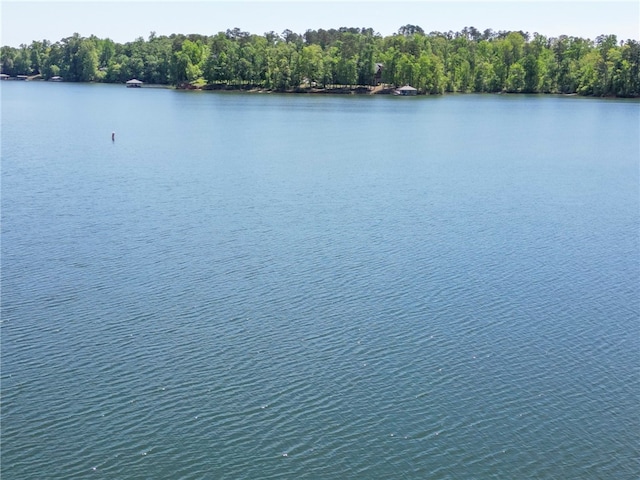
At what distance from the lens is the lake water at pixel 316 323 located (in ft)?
49.4

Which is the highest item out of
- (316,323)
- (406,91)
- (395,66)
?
(395,66)

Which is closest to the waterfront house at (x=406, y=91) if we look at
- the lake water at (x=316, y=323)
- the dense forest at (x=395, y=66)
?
the dense forest at (x=395, y=66)

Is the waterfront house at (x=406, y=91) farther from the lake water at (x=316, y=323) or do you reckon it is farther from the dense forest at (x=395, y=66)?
the lake water at (x=316, y=323)

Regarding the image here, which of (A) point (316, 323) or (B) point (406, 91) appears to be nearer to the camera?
(A) point (316, 323)

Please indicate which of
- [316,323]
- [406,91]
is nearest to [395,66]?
[406,91]

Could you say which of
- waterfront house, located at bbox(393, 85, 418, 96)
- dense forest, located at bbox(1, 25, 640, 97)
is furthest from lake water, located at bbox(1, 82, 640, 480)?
dense forest, located at bbox(1, 25, 640, 97)

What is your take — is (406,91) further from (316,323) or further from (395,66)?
(316,323)

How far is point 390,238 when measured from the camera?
102 ft

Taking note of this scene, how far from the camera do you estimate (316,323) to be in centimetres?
2159

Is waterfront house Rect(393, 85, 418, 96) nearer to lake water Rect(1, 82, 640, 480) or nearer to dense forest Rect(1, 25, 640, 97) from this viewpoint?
dense forest Rect(1, 25, 640, 97)

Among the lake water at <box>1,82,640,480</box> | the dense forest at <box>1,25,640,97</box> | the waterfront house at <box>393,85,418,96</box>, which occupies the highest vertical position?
the dense forest at <box>1,25,640,97</box>

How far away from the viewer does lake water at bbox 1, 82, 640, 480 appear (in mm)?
15055

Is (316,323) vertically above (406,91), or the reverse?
(406,91)

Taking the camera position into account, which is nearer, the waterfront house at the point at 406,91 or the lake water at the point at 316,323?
the lake water at the point at 316,323
